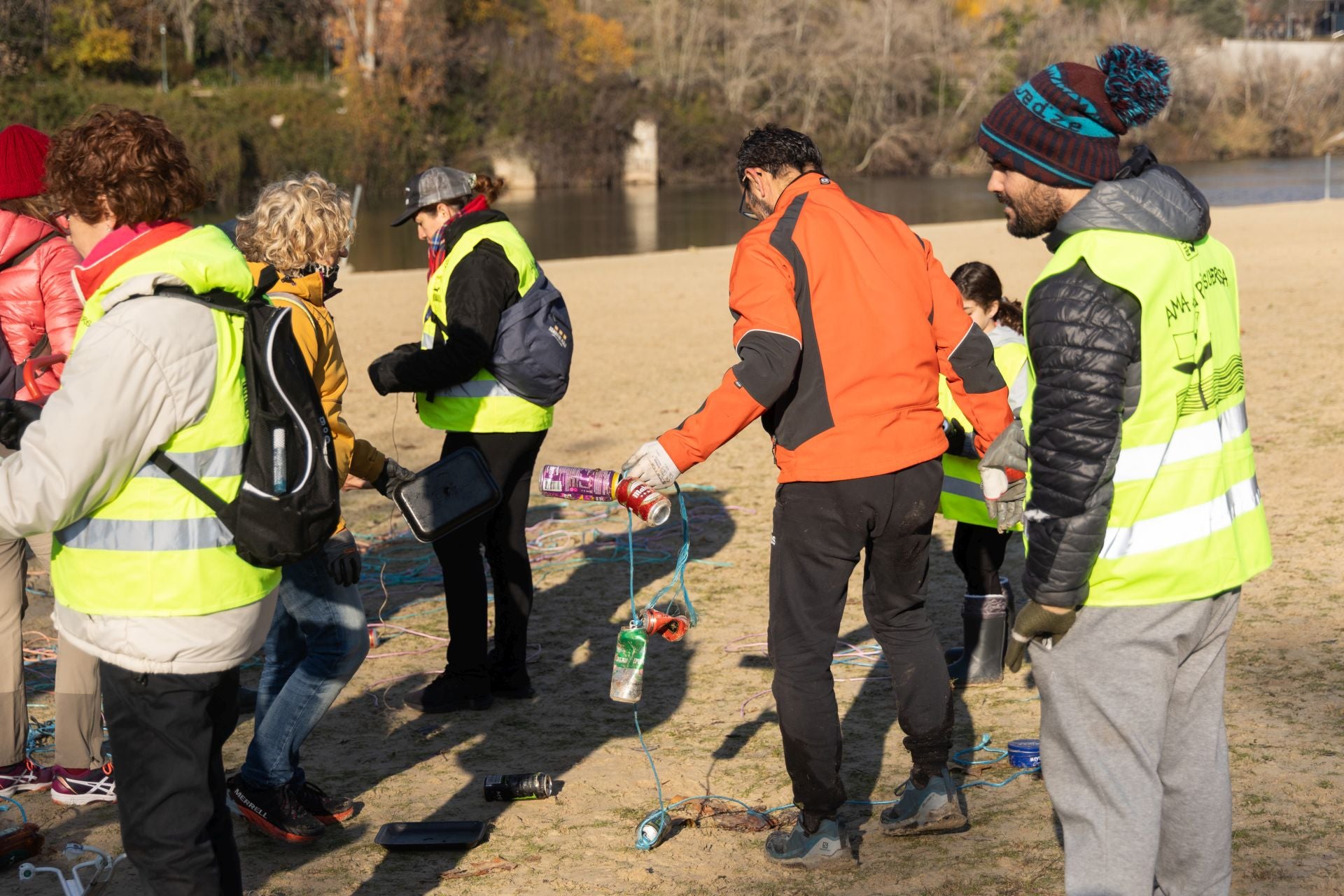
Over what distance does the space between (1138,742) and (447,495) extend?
2243 millimetres

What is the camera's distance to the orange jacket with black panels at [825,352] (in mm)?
3439

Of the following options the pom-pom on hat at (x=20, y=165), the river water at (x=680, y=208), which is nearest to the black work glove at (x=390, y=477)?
the pom-pom on hat at (x=20, y=165)

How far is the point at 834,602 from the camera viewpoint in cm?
359

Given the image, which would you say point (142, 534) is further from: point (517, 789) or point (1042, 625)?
point (517, 789)

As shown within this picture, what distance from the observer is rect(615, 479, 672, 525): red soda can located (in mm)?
3520

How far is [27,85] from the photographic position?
5459 cm

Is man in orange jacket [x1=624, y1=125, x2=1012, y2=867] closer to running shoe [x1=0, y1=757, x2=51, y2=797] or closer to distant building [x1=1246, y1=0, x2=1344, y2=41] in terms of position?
running shoe [x1=0, y1=757, x2=51, y2=797]

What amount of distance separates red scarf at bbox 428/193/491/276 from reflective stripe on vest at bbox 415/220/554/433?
0.07 metres

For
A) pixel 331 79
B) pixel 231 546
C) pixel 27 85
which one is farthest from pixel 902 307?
pixel 331 79

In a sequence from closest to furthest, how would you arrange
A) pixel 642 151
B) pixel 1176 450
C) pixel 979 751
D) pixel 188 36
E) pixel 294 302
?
pixel 1176 450
pixel 294 302
pixel 979 751
pixel 188 36
pixel 642 151

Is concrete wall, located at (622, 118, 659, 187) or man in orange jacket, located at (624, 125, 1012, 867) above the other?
man in orange jacket, located at (624, 125, 1012, 867)

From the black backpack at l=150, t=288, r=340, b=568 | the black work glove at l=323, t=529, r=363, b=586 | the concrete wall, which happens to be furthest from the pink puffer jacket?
the concrete wall

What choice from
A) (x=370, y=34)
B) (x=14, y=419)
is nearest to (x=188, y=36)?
(x=370, y=34)

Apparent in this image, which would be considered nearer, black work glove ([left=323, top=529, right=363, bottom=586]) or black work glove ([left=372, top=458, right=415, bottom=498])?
black work glove ([left=323, top=529, right=363, bottom=586])
